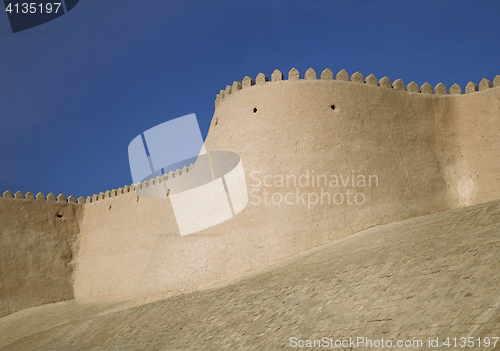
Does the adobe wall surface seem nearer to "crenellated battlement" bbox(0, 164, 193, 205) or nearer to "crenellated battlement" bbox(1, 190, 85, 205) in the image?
"crenellated battlement" bbox(0, 164, 193, 205)

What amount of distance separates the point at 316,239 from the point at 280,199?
1.36 m

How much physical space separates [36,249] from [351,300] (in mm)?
15968

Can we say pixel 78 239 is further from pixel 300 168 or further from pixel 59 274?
pixel 300 168

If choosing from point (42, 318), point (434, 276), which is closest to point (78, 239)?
point (42, 318)

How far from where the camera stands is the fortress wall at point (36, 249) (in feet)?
58.6

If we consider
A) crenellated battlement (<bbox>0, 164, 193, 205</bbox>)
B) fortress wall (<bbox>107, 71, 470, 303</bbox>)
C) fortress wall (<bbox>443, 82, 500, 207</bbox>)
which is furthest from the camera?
crenellated battlement (<bbox>0, 164, 193, 205</bbox>)

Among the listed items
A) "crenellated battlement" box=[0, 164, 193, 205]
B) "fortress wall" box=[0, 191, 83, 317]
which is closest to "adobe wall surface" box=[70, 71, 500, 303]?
"crenellated battlement" box=[0, 164, 193, 205]

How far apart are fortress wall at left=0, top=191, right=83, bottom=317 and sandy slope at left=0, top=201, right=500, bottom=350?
6.82 meters

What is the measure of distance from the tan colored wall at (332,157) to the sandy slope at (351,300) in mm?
832

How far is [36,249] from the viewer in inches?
743

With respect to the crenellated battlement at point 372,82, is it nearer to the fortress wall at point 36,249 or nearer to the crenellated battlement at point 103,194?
the crenellated battlement at point 103,194

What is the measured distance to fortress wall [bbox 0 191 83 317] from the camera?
17.9 m

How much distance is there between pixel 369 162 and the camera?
11773 millimetres

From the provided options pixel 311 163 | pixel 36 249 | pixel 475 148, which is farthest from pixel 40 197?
Answer: pixel 475 148
